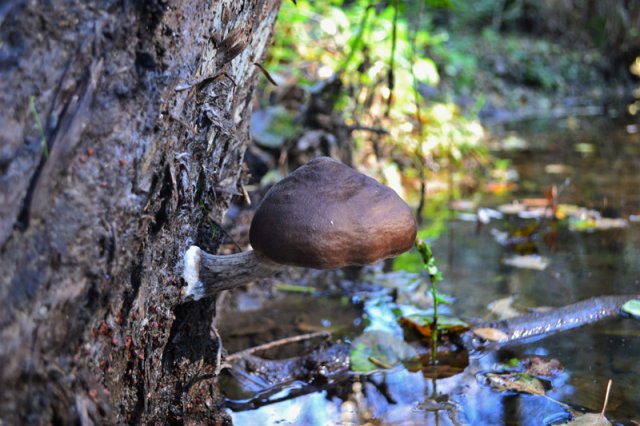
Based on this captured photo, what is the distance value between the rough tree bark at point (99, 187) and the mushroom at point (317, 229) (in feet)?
0.43

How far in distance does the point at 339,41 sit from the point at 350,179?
4.85 metres

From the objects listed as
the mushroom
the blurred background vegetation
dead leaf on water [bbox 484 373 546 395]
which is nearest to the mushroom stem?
the mushroom

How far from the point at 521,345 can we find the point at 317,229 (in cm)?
133

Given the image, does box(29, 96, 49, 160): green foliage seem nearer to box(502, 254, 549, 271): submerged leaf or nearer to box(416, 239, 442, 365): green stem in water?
box(416, 239, 442, 365): green stem in water

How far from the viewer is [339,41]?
629 cm

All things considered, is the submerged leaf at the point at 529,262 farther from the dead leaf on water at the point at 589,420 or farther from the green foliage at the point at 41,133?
the green foliage at the point at 41,133

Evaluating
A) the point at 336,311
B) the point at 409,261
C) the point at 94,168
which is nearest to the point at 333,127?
the point at 409,261

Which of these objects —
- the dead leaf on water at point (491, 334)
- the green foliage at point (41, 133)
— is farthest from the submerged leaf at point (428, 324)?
the green foliage at point (41, 133)

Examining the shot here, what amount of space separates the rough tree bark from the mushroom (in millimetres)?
131

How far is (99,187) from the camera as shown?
1.31 meters

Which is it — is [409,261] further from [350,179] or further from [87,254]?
[87,254]

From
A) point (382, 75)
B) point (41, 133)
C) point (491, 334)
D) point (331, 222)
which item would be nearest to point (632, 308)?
point (491, 334)

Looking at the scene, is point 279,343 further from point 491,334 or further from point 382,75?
point 382,75

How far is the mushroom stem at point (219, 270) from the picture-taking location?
5.77ft
